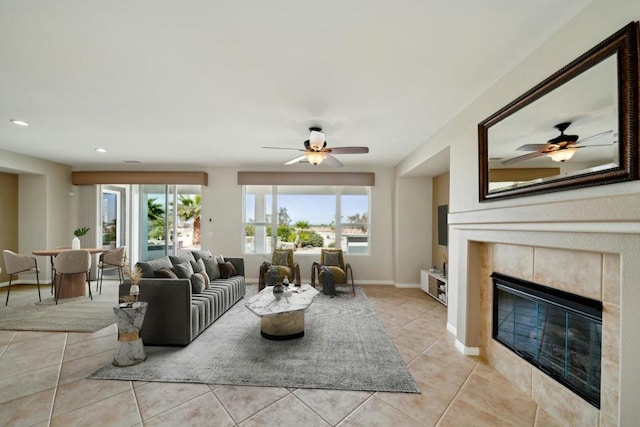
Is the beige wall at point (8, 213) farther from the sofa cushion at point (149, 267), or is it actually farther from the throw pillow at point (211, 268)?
the sofa cushion at point (149, 267)

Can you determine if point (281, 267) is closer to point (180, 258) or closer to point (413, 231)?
point (180, 258)

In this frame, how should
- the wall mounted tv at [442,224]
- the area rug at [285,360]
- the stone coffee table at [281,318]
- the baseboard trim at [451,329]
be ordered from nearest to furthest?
the area rug at [285,360], the stone coffee table at [281,318], the baseboard trim at [451,329], the wall mounted tv at [442,224]

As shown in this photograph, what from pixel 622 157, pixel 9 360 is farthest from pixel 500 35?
pixel 9 360

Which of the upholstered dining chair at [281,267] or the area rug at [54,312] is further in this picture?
the upholstered dining chair at [281,267]

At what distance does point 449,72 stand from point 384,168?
13.2ft

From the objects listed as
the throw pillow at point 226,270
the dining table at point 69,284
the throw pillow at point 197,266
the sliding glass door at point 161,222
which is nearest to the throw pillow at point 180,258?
the throw pillow at point 197,266

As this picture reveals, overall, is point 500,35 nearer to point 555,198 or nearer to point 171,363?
point 555,198

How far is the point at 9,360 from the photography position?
290 centimetres

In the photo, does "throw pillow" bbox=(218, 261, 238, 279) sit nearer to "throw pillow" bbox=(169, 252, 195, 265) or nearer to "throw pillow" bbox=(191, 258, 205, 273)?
"throw pillow" bbox=(191, 258, 205, 273)

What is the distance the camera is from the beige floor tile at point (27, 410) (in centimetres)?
204

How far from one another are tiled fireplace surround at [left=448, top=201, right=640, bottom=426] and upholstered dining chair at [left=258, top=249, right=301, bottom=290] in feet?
9.55

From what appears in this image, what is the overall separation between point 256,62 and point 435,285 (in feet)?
14.9

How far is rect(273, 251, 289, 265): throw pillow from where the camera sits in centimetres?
594

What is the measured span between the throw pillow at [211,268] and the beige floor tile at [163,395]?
2.28 meters
